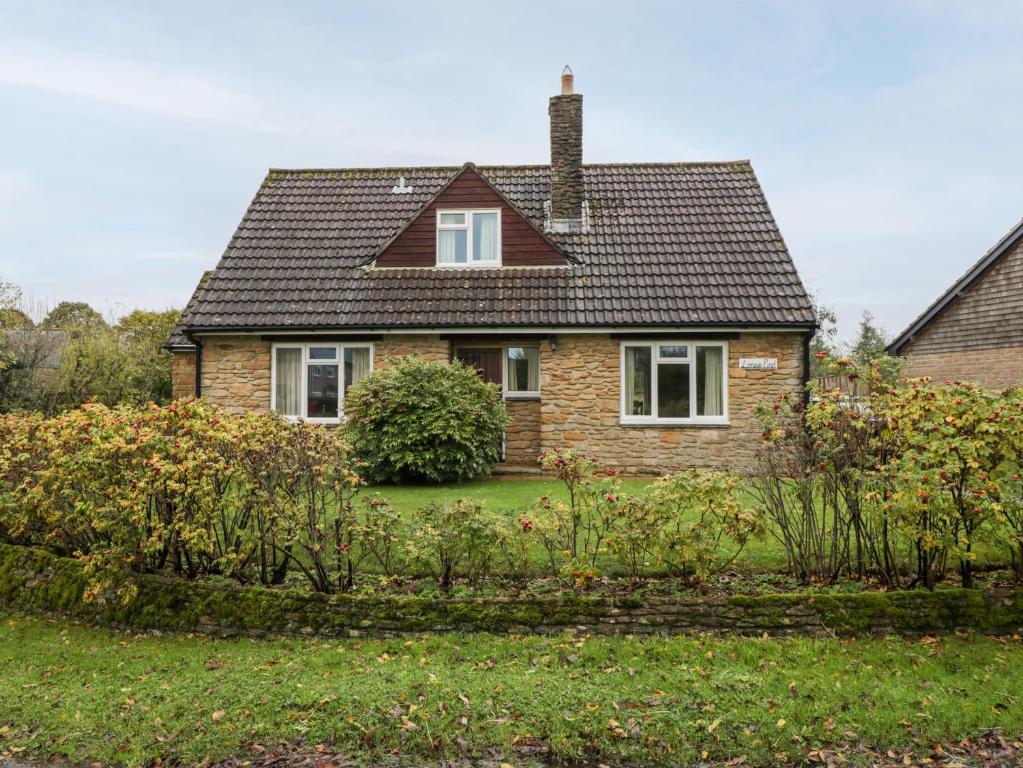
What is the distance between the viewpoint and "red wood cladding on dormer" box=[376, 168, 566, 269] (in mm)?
15875

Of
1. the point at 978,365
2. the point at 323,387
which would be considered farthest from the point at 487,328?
the point at 978,365

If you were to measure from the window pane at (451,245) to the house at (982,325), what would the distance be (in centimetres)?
1427

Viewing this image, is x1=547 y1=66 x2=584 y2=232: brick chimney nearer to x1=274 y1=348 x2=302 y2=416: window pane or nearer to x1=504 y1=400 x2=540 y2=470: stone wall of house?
x1=504 y1=400 x2=540 y2=470: stone wall of house

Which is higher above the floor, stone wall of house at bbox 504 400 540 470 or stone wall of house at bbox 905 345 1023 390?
stone wall of house at bbox 905 345 1023 390

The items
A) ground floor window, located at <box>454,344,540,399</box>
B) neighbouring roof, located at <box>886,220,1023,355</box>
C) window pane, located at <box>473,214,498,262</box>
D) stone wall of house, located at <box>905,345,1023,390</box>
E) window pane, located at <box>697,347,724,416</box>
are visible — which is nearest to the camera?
window pane, located at <box>697,347,724,416</box>

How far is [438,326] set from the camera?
47.8ft

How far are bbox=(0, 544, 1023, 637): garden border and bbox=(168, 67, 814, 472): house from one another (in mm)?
8134

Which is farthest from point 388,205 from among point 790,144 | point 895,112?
point 895,112

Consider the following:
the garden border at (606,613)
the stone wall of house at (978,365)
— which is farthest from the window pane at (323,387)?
the stone wall of house at (978,365)

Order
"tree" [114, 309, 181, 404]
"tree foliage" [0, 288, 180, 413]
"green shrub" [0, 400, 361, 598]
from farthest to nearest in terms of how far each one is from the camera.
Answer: "tree" [114, 309, 181, 404], "tree foliage" [0, 288, 180, 413], "green shrub" [0, 400, 361, 598]

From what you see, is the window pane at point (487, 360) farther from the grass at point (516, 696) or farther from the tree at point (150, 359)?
the tree at point (150, 359)

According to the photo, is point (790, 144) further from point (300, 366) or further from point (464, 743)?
point (464, 743)

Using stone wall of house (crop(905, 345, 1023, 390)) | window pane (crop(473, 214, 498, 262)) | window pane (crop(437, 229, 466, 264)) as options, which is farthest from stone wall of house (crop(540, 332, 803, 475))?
stone wall of house (crop(905, 345, 1023, 390))

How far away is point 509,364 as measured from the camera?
15570 mm
